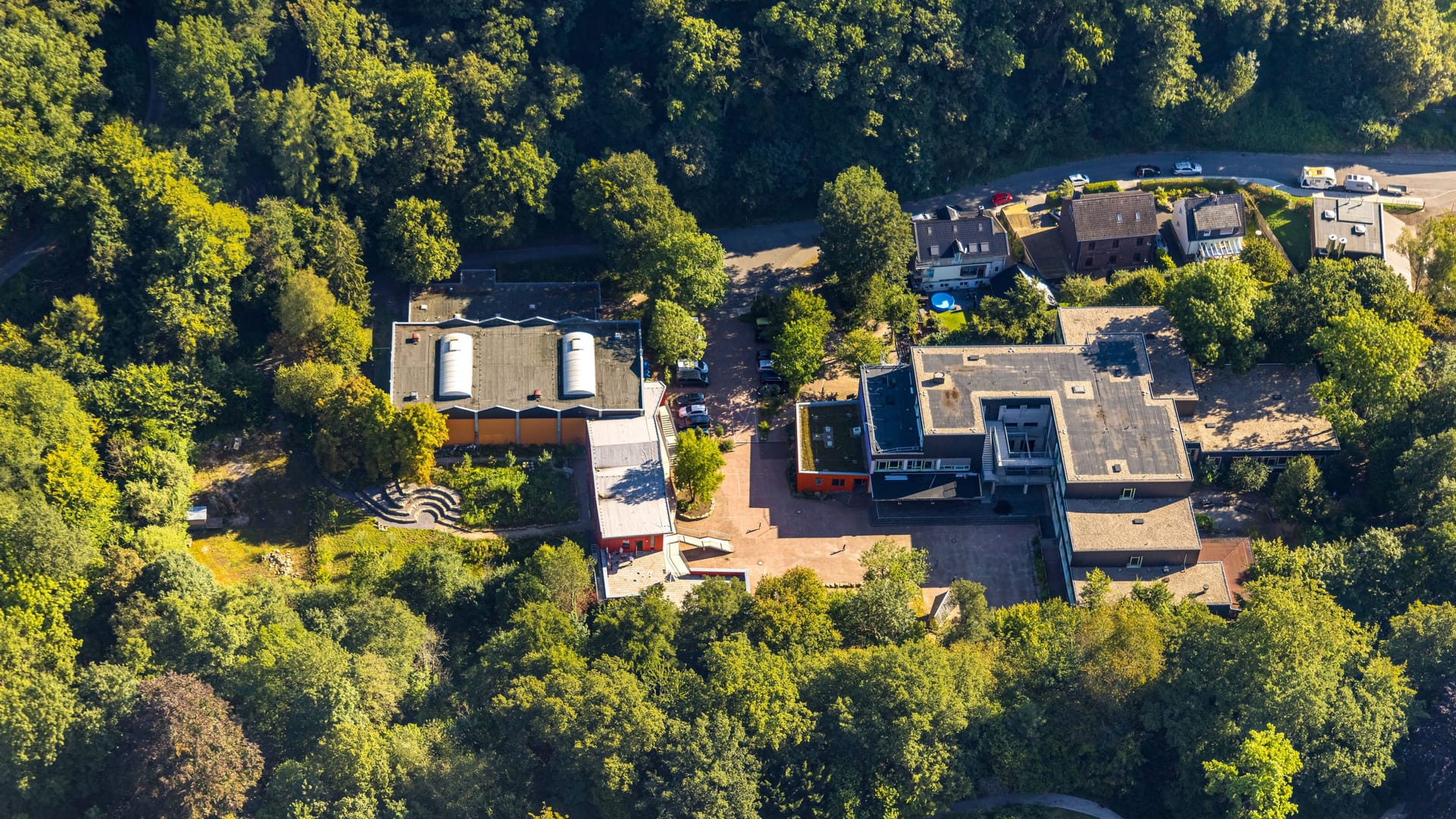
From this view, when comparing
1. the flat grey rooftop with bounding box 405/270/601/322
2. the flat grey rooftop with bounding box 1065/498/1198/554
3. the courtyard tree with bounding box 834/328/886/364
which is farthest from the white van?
the flat grey rooftop with bounding box 405/270/601/322

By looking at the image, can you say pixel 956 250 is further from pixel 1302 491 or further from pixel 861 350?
pixel 1302 491

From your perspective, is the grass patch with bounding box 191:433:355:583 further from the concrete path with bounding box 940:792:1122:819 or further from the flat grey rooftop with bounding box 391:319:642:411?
the concrete path with bounding box 940:792:1122:819

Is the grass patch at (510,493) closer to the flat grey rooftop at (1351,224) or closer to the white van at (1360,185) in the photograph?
the flat grey rooftop at (1351,224)

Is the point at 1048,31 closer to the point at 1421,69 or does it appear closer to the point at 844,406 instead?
the point at 1421,69

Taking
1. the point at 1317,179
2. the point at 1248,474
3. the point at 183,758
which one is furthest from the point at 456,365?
the point at 1317,179

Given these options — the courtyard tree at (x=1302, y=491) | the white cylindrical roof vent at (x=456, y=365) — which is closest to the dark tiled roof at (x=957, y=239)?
the courtyard tree at (x=1302, y=491)

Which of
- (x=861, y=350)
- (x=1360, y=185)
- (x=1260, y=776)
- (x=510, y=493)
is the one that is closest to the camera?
(x=1260, y=776)
